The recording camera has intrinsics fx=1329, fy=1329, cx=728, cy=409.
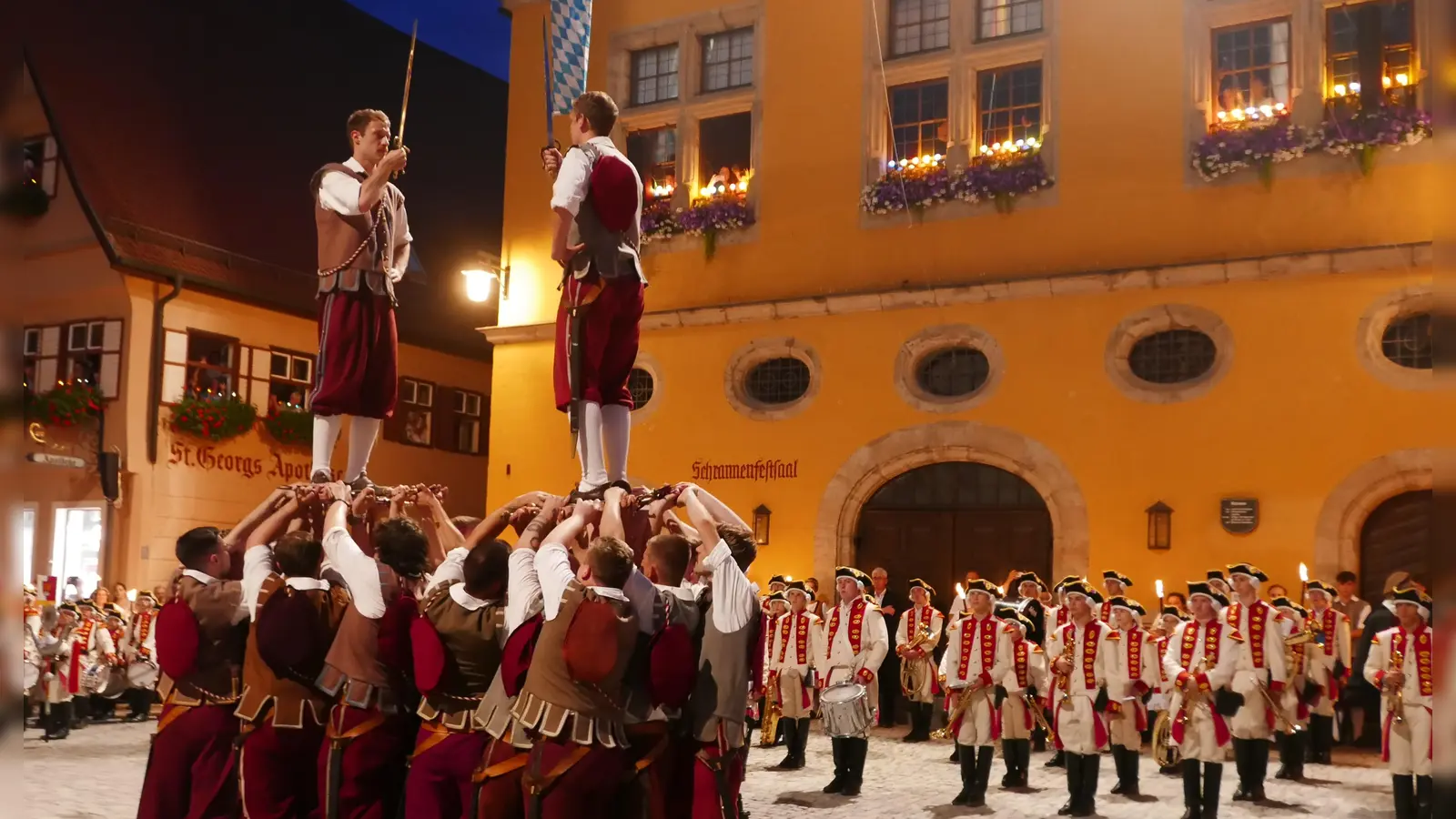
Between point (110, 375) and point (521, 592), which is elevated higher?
point (110, 375)

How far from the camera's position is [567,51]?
7.45 m

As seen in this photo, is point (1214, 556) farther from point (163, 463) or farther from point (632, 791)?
point (163, 463)

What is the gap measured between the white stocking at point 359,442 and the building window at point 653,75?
1332cm

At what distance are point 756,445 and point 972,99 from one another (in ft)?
18.0

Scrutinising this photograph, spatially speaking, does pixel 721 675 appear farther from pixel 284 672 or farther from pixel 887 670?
pixel 887 670

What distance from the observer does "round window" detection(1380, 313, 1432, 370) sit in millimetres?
14477

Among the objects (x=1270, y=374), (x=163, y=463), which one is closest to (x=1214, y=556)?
(x=1270, y=374)

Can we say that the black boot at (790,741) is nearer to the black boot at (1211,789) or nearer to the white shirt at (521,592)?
the black boot at (1211,789)

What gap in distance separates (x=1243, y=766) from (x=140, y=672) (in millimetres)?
12813

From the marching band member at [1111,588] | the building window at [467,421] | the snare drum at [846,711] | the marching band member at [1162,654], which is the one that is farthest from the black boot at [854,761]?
the building window at [467,421]

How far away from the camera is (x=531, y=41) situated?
21.1m

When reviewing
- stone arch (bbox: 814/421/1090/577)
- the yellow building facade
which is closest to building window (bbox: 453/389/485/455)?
the yellow building facade

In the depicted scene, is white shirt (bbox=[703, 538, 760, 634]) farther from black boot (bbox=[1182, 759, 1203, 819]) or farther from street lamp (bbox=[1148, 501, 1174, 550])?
street lamp (bbox=[1148, 501, 1174, 550])

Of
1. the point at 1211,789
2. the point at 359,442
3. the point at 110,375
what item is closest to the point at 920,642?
the point at 1211,789
